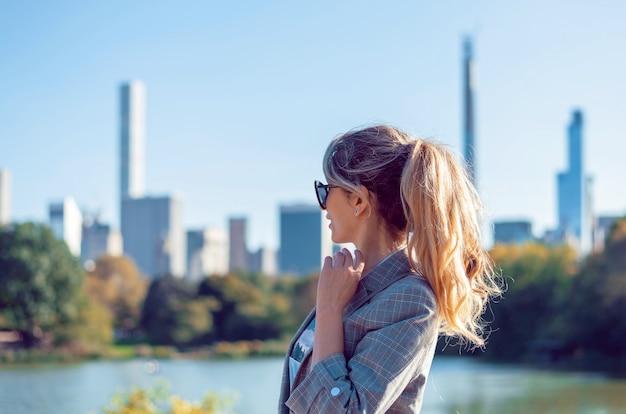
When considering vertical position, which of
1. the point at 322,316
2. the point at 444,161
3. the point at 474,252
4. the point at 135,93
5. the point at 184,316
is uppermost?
the point at 135,93

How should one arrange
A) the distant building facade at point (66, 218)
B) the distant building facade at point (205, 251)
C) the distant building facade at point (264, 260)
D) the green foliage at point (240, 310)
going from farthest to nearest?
the distant building facade at point (205, 251)
the distant building facade at point (264, 260)
the distant building facade at point (66, 218)
the green foliage at point (240, 310)

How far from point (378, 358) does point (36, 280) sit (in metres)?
31.4

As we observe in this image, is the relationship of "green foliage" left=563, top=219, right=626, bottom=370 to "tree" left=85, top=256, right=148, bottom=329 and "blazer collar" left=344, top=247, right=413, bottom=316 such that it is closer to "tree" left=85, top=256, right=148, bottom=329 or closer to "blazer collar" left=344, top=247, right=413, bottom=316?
"tree" left=85, top=256, right=148, bottom=329

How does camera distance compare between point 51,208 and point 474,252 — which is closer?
point 474,252

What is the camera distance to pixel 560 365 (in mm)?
27406

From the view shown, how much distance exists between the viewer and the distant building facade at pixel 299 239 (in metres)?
103

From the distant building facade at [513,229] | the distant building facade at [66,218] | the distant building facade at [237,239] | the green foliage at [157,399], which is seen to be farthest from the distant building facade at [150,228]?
the green foliage at [157,399]

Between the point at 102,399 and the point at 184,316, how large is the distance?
18.8 metres

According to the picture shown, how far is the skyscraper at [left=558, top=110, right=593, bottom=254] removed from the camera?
297 ft

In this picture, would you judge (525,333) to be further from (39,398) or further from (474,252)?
(474,252)

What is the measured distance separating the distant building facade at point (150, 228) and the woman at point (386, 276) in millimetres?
113990

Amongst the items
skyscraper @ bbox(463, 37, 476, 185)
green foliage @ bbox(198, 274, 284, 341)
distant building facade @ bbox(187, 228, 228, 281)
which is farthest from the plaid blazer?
distant building facade @ bbox(187, 228, 228, 281)

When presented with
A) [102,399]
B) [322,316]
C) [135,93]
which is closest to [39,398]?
[102,399]

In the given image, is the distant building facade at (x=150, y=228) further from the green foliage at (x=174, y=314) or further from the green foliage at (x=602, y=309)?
the green foliage at (x=602, y=309)
